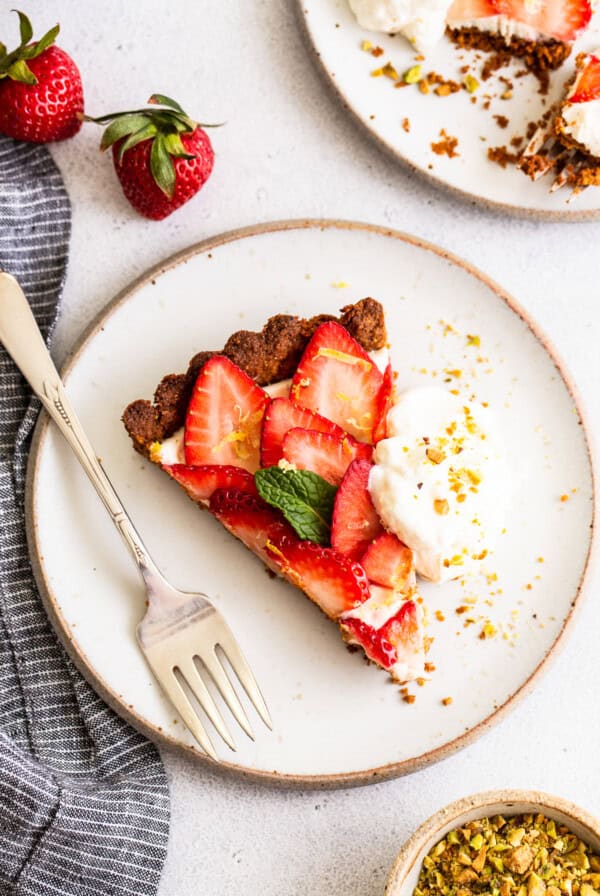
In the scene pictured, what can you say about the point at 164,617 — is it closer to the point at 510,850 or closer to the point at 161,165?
the point at 510,850

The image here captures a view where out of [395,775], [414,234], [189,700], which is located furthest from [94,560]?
[414,234]

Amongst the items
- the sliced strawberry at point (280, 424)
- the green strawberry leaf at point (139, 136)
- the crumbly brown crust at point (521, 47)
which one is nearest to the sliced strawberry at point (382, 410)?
the sliced strawberry at point (280, 424)

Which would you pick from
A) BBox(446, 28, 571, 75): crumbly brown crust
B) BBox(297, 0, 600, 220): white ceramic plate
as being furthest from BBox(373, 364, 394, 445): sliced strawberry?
BBox(446, 28, 571, 75): crumbly brown crust

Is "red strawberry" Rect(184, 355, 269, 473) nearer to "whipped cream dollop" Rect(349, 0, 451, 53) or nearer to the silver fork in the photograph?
the silver fork

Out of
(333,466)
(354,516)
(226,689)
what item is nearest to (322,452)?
(333,466)

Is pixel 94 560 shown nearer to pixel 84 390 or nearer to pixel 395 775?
pixel 84 390
